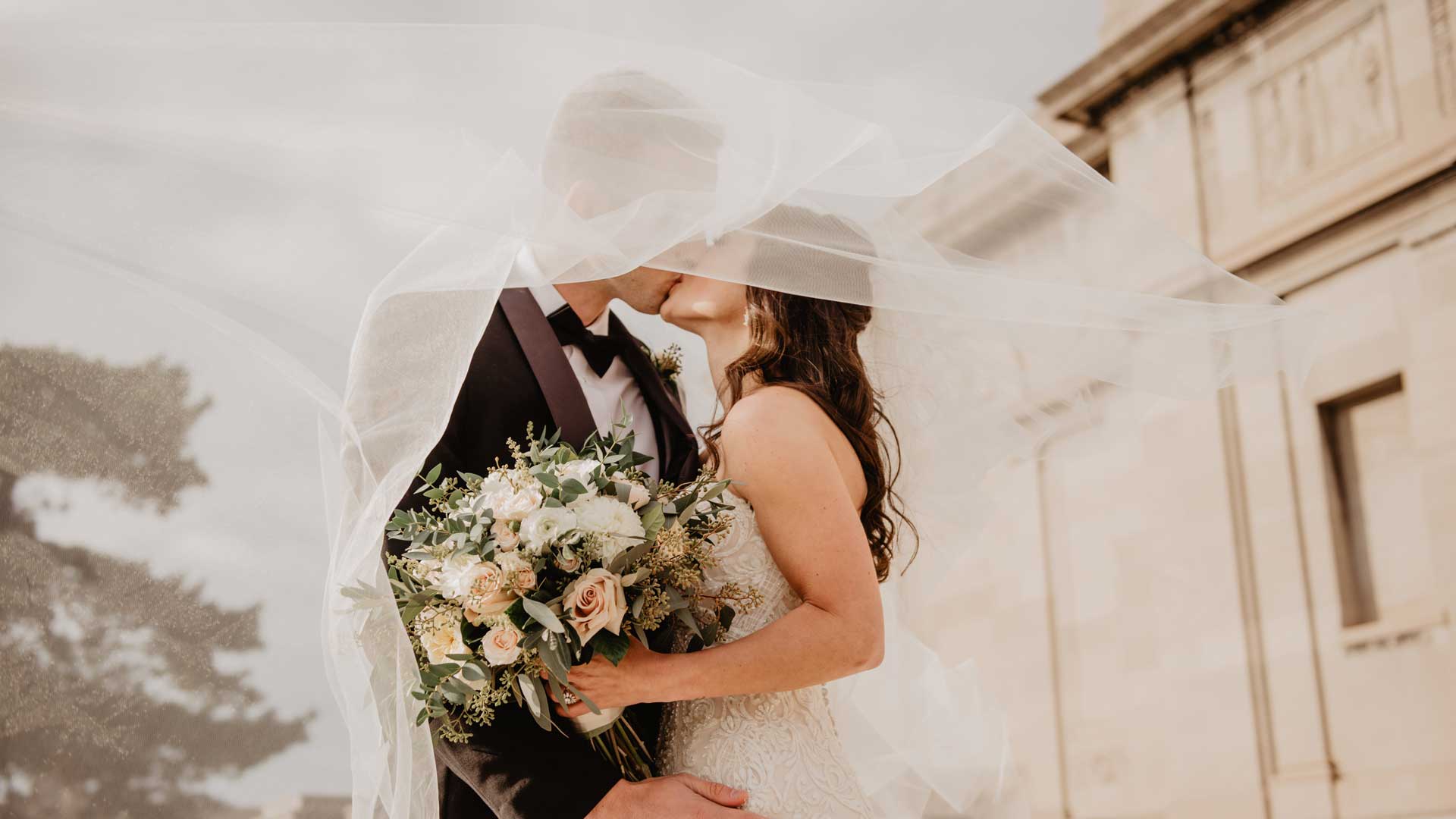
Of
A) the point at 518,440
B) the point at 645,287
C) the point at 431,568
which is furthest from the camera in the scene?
the point at 645,287

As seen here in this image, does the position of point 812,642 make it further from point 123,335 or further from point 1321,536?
point 1321,536

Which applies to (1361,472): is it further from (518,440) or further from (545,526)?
(545,526)

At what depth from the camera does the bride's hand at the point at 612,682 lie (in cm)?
240

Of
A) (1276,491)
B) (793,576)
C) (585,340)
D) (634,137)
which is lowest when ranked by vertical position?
(793,576)

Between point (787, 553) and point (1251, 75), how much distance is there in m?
11.6

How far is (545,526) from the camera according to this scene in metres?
2.26

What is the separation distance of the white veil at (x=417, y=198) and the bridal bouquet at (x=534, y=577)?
8 cm

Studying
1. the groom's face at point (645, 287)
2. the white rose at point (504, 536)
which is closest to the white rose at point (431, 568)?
the white rose at point (504, 536)

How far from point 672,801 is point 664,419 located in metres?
1.10

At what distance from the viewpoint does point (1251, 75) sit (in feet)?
40.0

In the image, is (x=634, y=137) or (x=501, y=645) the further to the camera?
(x=634, y=137)

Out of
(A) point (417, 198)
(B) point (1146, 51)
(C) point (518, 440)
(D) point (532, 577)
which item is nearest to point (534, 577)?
(D) point (532, 577)

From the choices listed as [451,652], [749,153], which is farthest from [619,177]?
[451,652]

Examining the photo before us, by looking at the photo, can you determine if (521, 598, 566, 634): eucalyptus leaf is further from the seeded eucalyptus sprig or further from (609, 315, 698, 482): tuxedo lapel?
(609, 315, 698, 482): tuxedo lapel
